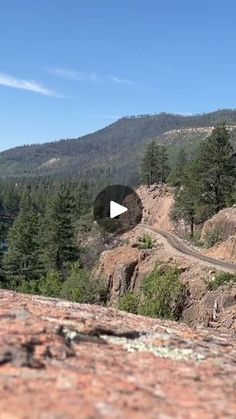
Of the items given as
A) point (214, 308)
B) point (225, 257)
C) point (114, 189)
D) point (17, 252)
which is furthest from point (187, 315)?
point (114, 189)

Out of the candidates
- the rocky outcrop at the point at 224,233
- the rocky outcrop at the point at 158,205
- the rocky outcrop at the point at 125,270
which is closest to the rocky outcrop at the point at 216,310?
the rocky outcrop at the point at 224,233

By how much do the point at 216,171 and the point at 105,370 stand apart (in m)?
55.6

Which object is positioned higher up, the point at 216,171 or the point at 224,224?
the point at 216,171

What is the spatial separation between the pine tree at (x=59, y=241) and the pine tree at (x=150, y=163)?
49441 mm

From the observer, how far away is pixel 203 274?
31.9m

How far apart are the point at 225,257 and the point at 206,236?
32.8 feet

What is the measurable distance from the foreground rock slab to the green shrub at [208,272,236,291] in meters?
20.6

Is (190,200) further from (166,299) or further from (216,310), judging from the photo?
(216,310)

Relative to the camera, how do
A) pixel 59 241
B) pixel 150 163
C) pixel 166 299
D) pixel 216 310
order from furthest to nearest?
1. pixel 150 163
2. pixel 59 241
3. pixel 166 299
4. pixel 216 310

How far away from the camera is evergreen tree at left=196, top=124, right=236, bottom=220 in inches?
2339

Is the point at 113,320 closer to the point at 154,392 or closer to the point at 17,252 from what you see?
the point at 154,392

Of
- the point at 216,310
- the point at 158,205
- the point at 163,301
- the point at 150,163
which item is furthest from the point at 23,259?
the point at 150,163

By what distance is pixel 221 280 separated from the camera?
1153 inches

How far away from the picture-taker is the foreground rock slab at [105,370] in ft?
16.4
